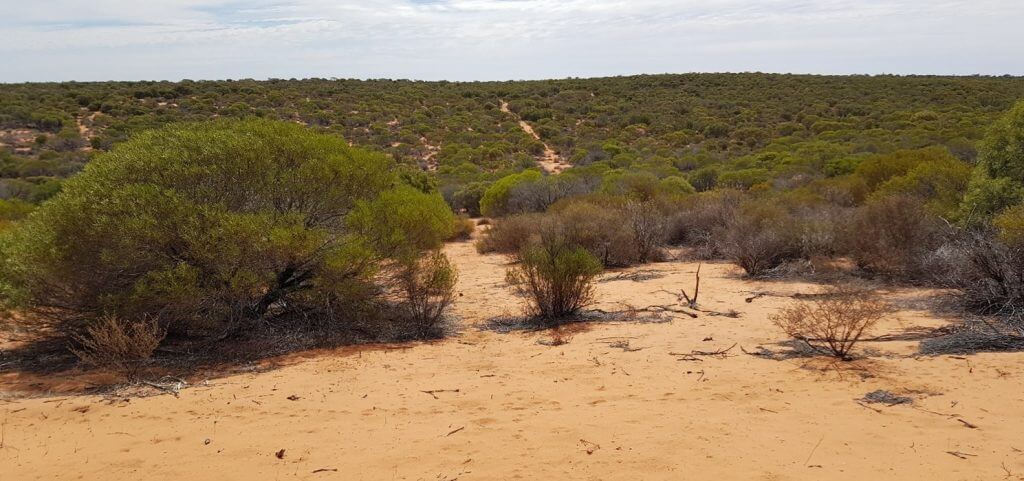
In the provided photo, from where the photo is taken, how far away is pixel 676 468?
195 inches

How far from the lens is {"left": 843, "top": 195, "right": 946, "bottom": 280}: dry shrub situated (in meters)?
11.4

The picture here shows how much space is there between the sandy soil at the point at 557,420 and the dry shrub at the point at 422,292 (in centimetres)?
114

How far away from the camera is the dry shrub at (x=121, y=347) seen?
7.82m

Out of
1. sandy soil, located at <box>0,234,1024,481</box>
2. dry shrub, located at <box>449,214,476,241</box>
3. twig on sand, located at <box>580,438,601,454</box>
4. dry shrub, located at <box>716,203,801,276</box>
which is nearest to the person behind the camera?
sandy soil, located at <box>0,234,1024,481</box>

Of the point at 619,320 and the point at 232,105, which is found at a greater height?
the point at 232,105

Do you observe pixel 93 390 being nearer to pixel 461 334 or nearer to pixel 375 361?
pixel 375 361

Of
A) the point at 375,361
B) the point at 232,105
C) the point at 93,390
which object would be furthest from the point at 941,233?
the point at 232,105

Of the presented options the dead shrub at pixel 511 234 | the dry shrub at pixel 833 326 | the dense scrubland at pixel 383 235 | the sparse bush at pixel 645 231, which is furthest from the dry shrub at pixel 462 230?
the dry shrub at pixel 833 326

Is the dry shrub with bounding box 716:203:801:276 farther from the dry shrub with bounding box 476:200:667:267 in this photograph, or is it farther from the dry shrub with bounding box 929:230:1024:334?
the dry shrub with bounding box 929:230:1024:334

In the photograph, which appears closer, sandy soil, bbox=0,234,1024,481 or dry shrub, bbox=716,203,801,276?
sandy soil, bbox=0,234,1024,481

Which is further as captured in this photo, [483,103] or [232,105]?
[483,103]

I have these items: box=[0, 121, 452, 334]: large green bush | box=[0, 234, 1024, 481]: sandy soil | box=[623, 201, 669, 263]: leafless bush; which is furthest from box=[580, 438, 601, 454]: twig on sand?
box=[623, 201, 669, 263]: leafless bush

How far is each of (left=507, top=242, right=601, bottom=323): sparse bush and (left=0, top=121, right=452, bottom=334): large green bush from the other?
200cm

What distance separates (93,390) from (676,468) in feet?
21.9
